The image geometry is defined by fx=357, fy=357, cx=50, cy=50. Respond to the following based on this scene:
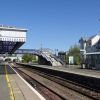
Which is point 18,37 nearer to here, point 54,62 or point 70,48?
point 54,62

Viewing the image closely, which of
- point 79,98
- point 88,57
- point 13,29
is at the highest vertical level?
point 13,29

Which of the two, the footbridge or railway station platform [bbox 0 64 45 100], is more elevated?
the footbridge

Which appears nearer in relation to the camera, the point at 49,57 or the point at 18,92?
the point at 18,92

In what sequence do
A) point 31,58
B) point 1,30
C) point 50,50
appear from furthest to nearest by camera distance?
point 31,58, point 50,50, point 1,30

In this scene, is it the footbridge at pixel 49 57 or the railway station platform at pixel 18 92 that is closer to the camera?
the railway station platform at pixel 18 92

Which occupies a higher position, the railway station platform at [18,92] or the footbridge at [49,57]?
the footbridge at [49,57]

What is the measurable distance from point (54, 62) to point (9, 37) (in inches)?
1865

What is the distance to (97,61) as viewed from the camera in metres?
59.8

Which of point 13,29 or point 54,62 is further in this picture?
point 54,62

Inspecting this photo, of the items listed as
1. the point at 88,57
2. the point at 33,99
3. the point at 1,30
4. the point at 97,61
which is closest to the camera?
the point at 33,99

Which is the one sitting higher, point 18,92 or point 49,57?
point 49,57

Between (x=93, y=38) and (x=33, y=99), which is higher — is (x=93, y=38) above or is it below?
above

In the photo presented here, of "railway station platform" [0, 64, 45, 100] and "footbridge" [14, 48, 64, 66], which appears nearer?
"railway station platform" [0, 64, 45, 100]

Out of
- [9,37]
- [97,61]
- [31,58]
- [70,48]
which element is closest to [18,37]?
[9,37]
